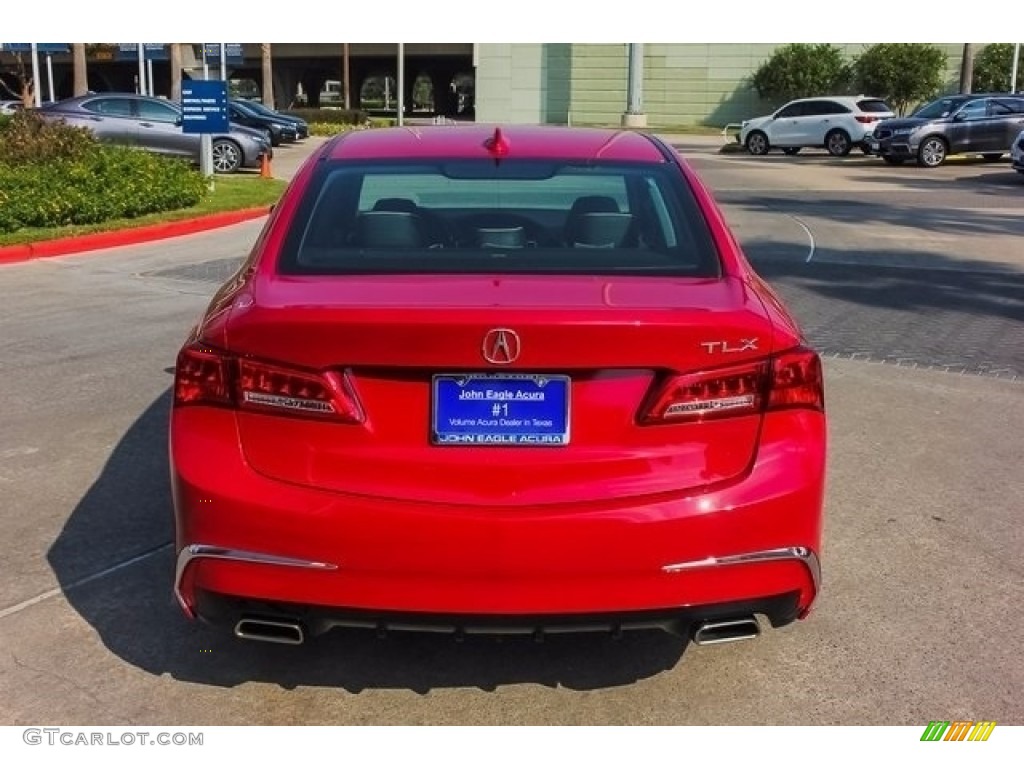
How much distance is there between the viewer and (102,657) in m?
3.60

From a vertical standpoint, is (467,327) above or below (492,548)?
above

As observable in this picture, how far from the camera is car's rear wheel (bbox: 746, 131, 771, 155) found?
1410 inches

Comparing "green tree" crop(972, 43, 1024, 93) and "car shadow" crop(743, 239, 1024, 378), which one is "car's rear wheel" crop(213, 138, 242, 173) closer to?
"car shadow" crop(743, 239, 1024, 378)

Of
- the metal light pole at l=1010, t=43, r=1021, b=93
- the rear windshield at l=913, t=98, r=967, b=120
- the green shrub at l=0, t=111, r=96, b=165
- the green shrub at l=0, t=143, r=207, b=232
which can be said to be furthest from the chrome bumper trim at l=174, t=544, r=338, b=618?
the metal light pole at l=1010, t=43, r=1021, b=93

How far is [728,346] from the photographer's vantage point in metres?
2.96

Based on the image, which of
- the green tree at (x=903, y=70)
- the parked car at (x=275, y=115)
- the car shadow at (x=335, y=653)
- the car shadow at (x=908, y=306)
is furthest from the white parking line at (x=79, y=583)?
the green tree at (x=903, y=70)

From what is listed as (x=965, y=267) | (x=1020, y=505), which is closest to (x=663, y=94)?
(x=965, y=267)

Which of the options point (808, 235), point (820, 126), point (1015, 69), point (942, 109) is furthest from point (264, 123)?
point (1015, 69)

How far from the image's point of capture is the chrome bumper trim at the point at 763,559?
293cm

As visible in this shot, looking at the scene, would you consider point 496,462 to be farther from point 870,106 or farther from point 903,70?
point 903,70

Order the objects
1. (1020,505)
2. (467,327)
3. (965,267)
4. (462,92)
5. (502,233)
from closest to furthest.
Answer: (467,327) < (502,233) < (1020,505) < (965,267) < (462,92)

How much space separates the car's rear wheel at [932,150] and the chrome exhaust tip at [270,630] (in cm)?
2899
